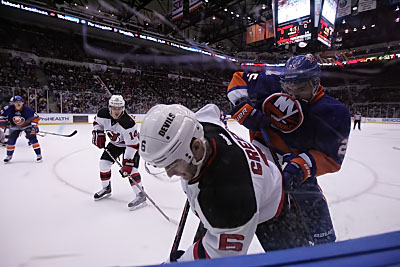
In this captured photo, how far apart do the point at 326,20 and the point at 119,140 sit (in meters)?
7.56

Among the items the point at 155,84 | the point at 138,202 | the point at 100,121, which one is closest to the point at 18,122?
the point at 100,121

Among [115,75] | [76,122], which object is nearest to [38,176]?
[115,75]

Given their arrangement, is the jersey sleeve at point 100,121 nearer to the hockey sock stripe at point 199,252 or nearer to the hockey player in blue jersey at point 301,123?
the hockey player in blue jersey at point 301,123

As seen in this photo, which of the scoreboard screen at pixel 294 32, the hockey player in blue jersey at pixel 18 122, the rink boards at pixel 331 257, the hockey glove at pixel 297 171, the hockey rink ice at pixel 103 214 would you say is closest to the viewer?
the rink boards at pixel 331 257

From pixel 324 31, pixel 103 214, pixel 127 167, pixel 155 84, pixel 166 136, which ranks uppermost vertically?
pixel 324 31

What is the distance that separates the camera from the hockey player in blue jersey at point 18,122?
4.21m

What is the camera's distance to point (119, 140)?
2.76 meters

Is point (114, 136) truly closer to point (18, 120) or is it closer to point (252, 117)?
point (252, 117)

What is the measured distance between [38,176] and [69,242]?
2.18 metres

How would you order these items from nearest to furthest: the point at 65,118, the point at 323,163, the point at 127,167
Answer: the point at 323,163 → the point at 127,167 → the point at 65,118

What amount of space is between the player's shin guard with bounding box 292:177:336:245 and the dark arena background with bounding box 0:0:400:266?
25.9 inches

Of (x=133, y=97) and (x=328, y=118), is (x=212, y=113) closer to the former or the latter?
(x=328, y=118)

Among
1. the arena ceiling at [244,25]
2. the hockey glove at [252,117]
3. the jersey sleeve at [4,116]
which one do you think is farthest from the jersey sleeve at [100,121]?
the arena ceiling at [244,25]

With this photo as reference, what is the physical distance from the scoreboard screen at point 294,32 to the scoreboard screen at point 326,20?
34 cm
